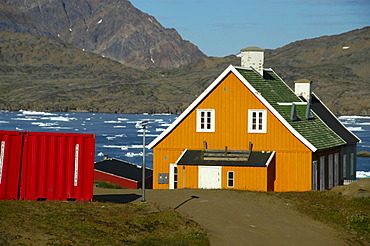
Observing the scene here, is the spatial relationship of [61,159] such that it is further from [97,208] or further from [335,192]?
[335,192]

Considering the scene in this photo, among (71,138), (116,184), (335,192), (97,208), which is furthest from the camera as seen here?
(116,184)

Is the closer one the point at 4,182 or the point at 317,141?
the point at 4,182

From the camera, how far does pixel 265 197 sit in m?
31.0

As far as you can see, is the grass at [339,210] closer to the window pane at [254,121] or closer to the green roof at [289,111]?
the green roof at [289,111]

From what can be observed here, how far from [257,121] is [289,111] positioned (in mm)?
2645

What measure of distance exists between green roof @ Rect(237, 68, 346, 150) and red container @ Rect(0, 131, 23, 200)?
56.4ft

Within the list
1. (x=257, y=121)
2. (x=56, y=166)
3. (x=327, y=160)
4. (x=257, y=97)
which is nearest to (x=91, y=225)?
(x=56, y=166)

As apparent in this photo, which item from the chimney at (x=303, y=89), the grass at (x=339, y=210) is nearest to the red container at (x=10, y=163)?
the grass at (x=339, y=210)

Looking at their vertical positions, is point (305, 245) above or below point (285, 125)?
below

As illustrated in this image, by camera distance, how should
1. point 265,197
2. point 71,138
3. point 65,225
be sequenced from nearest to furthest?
1. point 65,225
2. point 71,138
3. point 265,197

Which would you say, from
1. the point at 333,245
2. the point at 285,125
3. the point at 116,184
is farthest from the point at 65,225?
the point at 116,184

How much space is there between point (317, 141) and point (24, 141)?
1905cm

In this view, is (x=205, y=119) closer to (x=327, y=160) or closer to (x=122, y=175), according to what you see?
(x=327, y=160)

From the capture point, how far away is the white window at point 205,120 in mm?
40000
